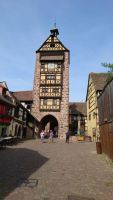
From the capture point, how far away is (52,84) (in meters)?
44.6

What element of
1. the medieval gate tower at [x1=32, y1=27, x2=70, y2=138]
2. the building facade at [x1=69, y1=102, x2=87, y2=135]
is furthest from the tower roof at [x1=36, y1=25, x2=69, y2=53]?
the building facade at [x1=69, y1=102, x2=87, y2=135]

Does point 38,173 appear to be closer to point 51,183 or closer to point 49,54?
point 51,183

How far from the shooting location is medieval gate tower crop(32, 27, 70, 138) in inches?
1731

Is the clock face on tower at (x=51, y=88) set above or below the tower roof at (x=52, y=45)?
below

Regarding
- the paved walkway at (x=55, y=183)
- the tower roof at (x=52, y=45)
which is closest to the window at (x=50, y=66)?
the tower roof at (x=52, y=45)

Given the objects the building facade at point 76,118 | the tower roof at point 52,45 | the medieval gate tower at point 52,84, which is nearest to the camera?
the medieval gate tower at point 52,84

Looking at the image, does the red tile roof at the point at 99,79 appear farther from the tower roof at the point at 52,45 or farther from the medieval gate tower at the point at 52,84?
the tower roof at the point at 52,45

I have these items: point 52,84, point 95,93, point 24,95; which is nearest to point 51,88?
point 52,84

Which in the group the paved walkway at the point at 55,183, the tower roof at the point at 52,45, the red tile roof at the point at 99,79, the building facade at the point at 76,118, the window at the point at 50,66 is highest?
the tower roof at the point at 52,45

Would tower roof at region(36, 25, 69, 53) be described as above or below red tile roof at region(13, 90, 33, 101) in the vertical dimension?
above

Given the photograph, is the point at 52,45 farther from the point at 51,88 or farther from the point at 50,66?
the point at 51,88

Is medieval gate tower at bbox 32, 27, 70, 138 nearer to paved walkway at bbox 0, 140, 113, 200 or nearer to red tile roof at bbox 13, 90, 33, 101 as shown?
red tile roof at bbox 13, 90, 33, 101

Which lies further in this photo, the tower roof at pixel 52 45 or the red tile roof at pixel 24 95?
the red tile roof at pixel 24 95

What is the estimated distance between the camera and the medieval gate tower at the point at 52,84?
144ft
